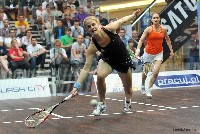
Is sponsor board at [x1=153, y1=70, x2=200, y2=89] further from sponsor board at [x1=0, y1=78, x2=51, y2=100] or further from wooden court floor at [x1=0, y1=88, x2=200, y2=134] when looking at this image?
wooden court floor at [x1=0, y1=88, x2=200, y2=134]

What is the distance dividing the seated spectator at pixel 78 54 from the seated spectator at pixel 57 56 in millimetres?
217

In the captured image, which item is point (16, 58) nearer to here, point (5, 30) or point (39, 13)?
point (5, 30)

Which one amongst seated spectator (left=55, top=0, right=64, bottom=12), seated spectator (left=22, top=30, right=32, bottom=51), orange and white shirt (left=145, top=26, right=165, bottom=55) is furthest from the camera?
seated spectator (left=55, top=0, right=64, bottom=12)

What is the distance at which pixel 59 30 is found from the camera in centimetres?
1308

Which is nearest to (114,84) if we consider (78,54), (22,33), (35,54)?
(78,54)

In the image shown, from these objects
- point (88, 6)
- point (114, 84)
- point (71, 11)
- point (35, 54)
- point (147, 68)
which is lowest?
point (114, 84)

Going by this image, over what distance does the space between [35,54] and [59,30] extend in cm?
114

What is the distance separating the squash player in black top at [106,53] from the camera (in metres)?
6.01

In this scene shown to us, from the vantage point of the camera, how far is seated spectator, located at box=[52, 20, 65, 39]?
42.3ft

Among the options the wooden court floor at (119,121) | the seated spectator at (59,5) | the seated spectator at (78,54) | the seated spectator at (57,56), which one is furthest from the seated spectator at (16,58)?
the wooden court floor at (119,121)

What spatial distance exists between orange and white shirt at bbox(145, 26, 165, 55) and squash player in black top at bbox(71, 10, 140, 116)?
306 cm

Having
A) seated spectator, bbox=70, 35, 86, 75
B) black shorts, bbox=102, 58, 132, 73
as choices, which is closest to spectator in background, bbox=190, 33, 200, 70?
seated spectator, bbox=70, 35, 86, 75

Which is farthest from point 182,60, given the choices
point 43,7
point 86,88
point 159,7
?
point 43,7

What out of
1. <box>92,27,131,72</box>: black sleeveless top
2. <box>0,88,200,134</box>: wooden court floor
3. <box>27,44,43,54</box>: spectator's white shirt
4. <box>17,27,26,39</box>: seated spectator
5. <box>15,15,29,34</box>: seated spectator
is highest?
<box>15,15,29,34</box>: seated spectator
